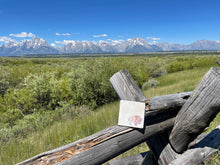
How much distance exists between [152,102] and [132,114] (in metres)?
0.21

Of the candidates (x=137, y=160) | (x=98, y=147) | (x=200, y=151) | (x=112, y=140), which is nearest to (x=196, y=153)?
(x=200, y=151)

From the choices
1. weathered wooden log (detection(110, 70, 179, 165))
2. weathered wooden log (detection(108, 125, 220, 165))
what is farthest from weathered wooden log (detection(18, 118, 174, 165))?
weathered wooden log (detection(108, 125, 220, 165))

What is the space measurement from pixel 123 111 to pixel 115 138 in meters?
0.24

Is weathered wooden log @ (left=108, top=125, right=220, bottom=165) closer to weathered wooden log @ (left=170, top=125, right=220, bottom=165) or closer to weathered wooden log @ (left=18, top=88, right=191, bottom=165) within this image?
weathered wooden log @ (left=170, top=125, right=220, bottom=165)

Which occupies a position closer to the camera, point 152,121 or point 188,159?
point 152,121

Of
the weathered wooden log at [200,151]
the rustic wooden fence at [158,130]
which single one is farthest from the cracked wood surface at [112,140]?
the weathered wooden log at [200,151]

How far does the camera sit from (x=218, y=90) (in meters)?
1.10

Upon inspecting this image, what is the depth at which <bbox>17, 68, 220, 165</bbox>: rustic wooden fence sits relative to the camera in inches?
42.8

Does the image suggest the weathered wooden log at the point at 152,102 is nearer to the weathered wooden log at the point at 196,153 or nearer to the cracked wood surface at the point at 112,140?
the cracked wood surface at the point at 112,140

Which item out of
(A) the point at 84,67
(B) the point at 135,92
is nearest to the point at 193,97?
(B) the point at 135,92

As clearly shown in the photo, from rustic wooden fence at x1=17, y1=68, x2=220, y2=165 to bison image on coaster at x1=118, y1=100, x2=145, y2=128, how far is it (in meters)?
0.05

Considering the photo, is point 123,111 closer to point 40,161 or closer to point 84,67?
point 40,161

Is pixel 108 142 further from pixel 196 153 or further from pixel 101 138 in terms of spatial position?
pixel 196 153

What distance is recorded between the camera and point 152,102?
121cm
